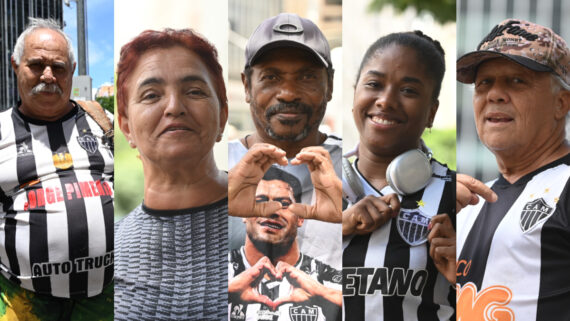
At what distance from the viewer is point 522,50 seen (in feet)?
8.86

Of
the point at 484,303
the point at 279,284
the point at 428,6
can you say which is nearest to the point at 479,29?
the point at 428,6

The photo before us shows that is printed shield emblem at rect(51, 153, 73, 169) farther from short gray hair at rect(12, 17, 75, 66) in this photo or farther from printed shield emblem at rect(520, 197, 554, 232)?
printed shield emblem at rect(520, 197, 554, 232)

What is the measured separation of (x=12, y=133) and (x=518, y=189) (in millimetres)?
→ 2474

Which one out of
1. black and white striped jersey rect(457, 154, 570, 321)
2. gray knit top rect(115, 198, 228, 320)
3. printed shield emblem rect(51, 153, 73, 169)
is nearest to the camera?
black and white striped jersey rect(457, 154, 570, 321)

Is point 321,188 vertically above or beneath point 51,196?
above

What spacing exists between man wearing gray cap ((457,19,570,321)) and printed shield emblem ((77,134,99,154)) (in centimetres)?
182

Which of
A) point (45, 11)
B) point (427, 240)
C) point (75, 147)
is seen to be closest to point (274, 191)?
point (427, 240)

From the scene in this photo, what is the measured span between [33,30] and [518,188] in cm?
253

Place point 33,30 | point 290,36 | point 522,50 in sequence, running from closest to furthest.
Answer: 1. point 290,36
2. point 522,50
3. point 33,30

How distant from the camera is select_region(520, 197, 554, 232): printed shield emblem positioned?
8.55 ft

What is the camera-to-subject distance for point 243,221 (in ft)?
8.72

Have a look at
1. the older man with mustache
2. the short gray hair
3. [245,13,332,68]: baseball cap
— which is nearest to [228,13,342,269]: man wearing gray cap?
[245,13,332,68]: baseball cap

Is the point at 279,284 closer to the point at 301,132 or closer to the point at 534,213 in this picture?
the point at 301,132

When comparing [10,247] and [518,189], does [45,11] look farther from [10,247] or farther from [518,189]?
[518,189]
